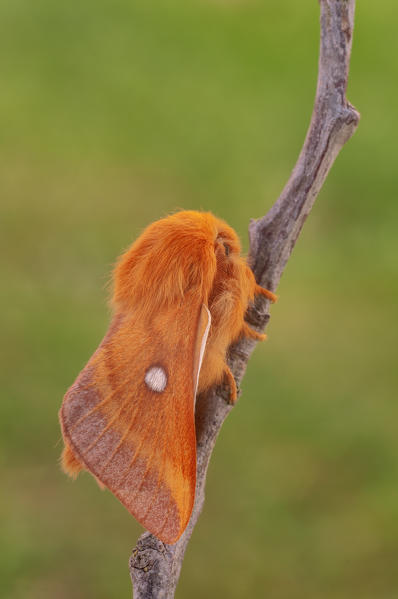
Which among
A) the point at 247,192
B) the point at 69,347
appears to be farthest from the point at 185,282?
the point at 247,192

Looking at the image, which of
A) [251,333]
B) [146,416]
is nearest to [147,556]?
[146,416]

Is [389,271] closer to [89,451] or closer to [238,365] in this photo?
[238,365]

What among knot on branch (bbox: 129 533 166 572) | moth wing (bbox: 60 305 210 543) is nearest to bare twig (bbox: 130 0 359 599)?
knot on branch (bbox: 129 533 166 572)

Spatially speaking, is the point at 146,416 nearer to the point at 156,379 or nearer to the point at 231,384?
the point at 156,379

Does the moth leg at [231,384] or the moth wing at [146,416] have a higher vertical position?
the moth leg at [231,384]

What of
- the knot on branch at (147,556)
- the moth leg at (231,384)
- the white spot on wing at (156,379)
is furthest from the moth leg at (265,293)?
the knot on branch at (147,556)

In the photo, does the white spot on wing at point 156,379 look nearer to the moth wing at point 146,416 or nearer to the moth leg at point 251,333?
the moth wing at point 146,416

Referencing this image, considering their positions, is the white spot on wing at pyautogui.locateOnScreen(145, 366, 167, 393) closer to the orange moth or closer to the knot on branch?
the orange moth

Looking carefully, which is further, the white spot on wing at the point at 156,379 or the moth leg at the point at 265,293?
the moth leg at the point at 265,293
